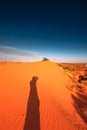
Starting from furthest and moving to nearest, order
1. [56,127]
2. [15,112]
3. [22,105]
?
[22,105]
[15,112]
[56,127]

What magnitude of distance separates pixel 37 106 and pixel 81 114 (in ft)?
9.11

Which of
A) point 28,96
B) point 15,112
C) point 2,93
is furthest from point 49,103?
point 2,93

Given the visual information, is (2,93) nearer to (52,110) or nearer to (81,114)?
(52,110)

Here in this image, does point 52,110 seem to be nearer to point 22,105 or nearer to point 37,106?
point 37,106

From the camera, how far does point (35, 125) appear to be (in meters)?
5.42

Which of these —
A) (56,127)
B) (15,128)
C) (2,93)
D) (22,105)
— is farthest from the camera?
(2,93)

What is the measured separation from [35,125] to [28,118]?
22.5 inches

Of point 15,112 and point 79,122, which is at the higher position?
point 15,112

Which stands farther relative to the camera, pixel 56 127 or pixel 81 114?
pixel 81 114

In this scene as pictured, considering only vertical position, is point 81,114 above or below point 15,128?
below

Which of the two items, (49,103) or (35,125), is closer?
(35,125)

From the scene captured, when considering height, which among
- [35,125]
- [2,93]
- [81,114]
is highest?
[2,93]

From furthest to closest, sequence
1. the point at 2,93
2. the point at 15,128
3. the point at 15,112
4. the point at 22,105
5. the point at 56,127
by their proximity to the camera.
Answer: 1. the point at 2,93
2. the point at 22,105
3. the point at 15,112
4. the point at 56,127
5. the point at 15,128

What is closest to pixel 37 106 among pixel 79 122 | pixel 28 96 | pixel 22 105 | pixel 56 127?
pixel 22 105
